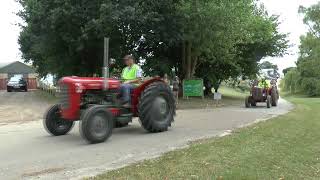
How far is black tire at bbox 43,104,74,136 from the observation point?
13977 mm

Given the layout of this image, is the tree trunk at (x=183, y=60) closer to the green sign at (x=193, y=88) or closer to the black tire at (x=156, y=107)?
the green sign at (x=193, y=88)

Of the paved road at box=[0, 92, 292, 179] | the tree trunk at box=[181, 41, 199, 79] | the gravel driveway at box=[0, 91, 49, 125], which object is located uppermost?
the tree trunk at box=[181, 41, 199, 79]

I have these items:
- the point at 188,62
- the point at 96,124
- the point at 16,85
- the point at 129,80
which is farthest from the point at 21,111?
the point at 16,85

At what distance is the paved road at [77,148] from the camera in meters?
9.39

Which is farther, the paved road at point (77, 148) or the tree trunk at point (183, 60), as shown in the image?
the tree trunk at point (183, 60)

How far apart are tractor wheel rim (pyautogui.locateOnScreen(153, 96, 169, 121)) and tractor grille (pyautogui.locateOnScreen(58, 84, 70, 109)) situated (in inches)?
97.6

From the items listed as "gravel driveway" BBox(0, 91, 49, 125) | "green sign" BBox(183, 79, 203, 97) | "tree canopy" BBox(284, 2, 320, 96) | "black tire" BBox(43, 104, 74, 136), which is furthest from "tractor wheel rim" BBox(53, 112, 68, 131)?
"tree canopy" BBox(284, 2, 320, 96)

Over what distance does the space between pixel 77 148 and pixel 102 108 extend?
122 cm

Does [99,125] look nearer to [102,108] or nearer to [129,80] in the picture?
[102,108]

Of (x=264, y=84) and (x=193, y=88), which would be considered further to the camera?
(x=193, y=88)

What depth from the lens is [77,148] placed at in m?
11.9

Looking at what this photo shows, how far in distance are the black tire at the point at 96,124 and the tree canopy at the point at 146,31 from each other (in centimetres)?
1461

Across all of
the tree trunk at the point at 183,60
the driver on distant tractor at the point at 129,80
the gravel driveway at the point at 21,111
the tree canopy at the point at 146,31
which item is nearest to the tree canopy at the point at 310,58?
the tree canopy at the point at 146,31

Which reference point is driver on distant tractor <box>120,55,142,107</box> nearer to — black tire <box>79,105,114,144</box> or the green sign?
black tire <box>79,105,114,144</box>
